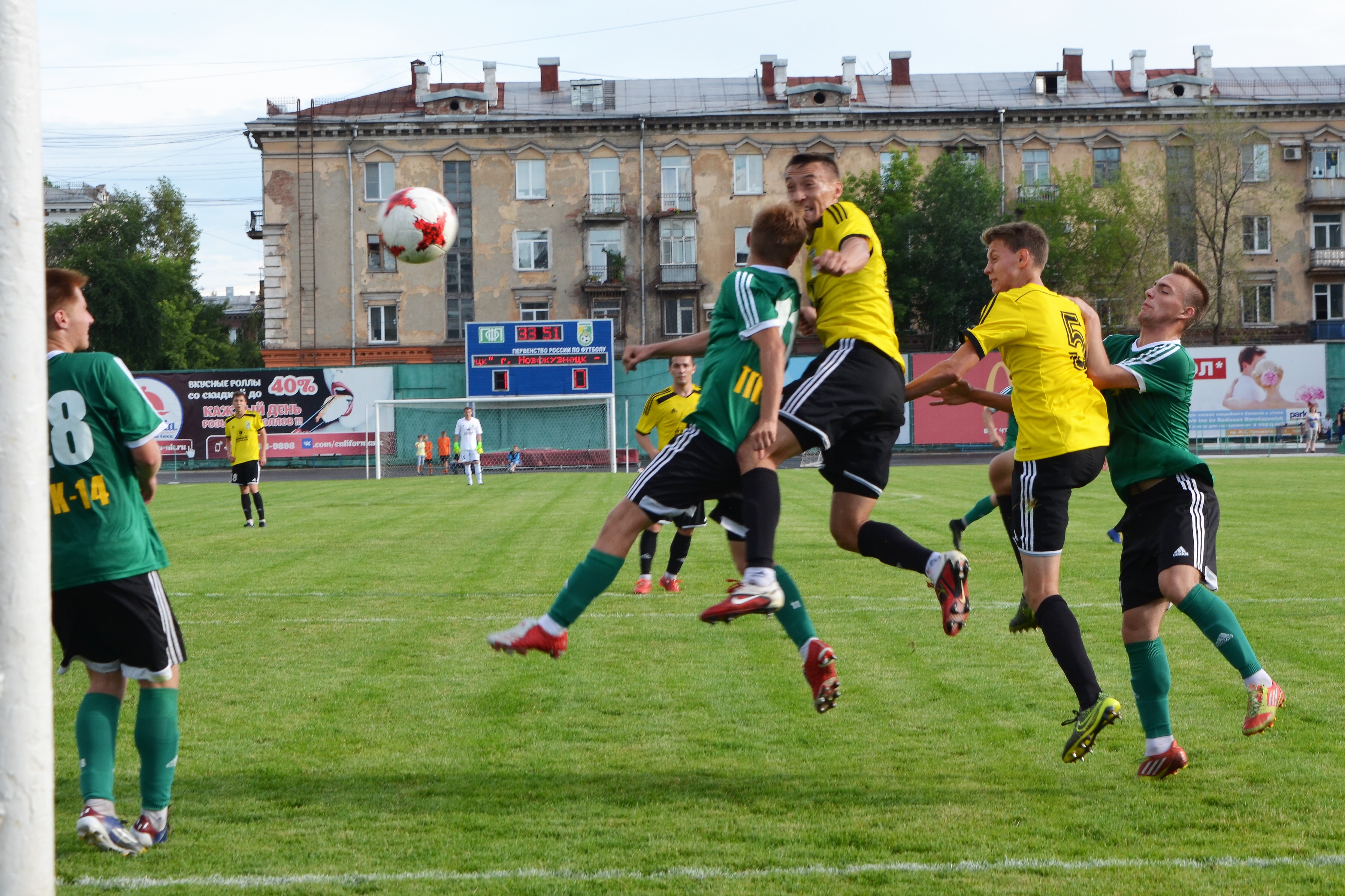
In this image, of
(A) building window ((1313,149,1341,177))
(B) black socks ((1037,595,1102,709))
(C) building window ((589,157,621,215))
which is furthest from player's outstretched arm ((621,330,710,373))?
(A) building window ((1313,149,1341,177))

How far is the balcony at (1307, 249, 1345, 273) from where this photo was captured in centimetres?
5525

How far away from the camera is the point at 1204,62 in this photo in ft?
193

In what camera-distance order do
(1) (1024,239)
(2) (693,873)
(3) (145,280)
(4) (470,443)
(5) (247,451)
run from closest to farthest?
(2) (693,873), (1) (1024,239), (5) (247,451), (4) (470,443), (3) (145,280)

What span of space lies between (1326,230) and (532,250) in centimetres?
3715

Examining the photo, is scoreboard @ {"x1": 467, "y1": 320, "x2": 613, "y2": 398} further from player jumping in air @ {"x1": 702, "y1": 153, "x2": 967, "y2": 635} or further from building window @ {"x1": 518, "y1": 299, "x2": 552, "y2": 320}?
player jumping in air @ {"x1": 702, "y1": 153, "x2": 967, "y2": 635}

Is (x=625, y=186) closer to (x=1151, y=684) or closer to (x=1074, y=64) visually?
(x=1074, y=64)

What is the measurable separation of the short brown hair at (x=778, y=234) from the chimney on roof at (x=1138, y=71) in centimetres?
5932

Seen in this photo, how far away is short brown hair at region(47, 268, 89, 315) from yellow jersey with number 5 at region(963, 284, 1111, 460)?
12.1ft

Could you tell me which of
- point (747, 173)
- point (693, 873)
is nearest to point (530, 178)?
point (747, 173)

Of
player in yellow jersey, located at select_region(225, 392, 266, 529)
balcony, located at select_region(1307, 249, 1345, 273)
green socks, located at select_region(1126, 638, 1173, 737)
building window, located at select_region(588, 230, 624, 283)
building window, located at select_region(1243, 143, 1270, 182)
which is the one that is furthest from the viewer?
building window, located at select_region(1243, 143, 1270, 182)

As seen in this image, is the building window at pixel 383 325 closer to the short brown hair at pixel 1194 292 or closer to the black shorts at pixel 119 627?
the short brown hair at pixel 1194 292

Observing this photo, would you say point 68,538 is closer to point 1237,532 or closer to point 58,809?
point 58,809

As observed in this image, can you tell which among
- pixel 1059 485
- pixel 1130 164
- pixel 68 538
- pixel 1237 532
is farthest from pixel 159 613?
pixel 1130 164

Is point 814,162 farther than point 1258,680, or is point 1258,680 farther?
point 814,162
